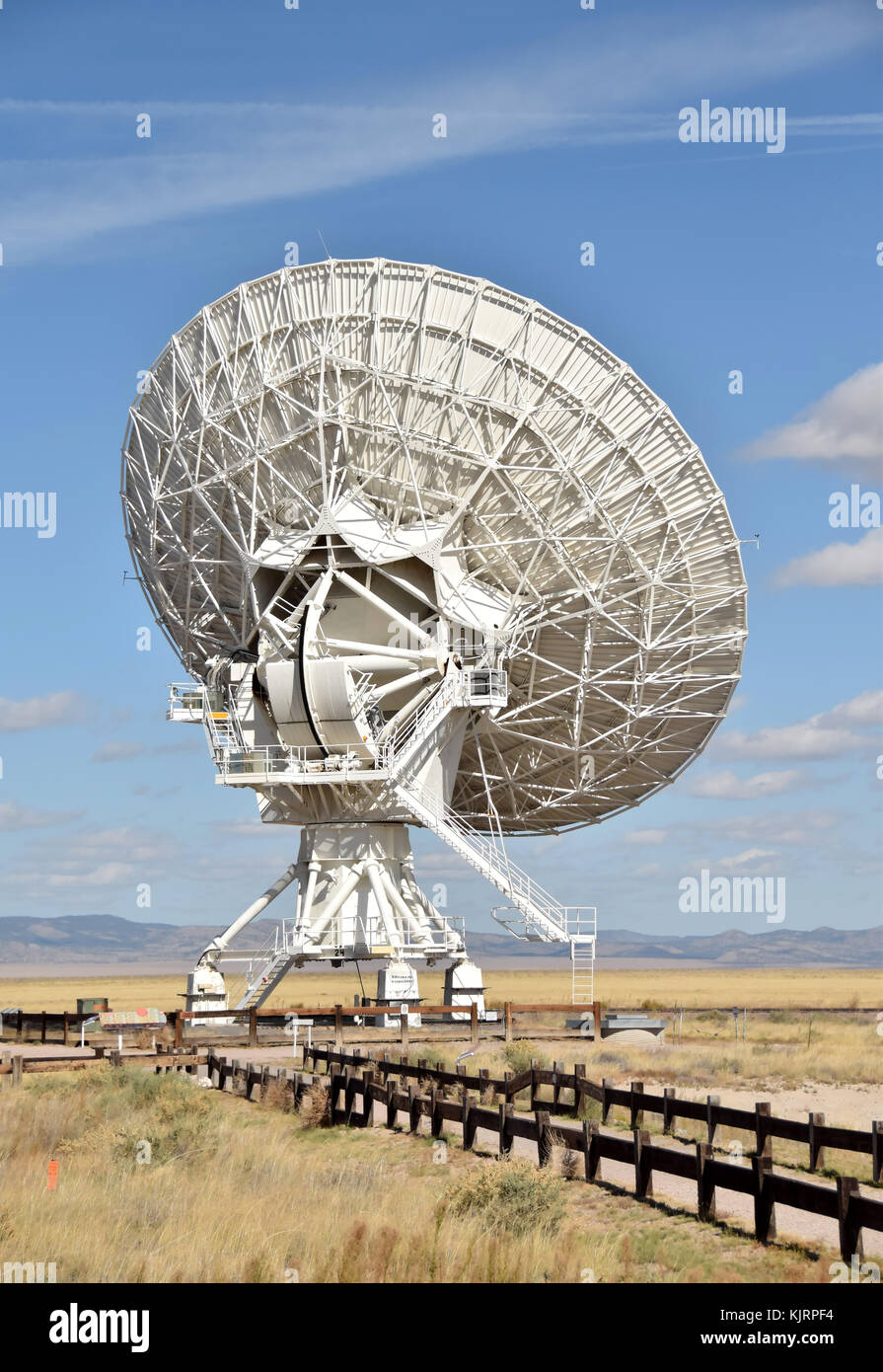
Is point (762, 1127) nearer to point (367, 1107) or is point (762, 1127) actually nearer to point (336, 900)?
point (367, 1107)

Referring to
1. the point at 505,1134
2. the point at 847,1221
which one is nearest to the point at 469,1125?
the point at 505,1134

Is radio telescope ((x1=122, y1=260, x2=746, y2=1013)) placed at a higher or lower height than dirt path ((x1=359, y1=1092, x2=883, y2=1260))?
higher

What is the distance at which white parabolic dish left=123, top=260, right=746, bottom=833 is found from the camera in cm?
3166

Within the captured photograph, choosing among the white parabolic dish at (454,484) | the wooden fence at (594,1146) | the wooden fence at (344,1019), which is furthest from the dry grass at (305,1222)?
the white parabolic dish at (454,484)

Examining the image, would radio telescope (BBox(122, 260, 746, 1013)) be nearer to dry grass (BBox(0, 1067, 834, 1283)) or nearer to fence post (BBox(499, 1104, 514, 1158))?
dry grass (BBox(0, 1067, 834, 1283))

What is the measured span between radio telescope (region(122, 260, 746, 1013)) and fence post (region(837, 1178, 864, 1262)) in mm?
22562

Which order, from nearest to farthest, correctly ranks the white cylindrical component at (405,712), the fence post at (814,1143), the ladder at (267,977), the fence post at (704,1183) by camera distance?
the fence post at (704,1183) → the fence post at (814,1143) → the white cylindrical component at (405,712) → the ladder at (267,977)

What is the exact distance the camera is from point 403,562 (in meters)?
33.7

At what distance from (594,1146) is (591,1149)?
2.6 inches

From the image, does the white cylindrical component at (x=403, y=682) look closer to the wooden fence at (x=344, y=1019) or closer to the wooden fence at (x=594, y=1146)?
the wooden fence at (x=344, y=1019)

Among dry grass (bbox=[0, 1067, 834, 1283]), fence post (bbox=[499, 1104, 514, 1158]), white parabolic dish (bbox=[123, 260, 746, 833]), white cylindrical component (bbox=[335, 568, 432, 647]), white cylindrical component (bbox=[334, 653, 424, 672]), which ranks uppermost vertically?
white parabolic dish (bbox=[123, 260, 746, 833])

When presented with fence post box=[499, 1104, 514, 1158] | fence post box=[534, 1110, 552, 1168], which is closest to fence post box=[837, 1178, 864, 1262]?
fence post box=[534, 1110, 552, 1168]

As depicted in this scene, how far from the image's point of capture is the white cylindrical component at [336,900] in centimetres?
3475
